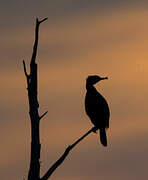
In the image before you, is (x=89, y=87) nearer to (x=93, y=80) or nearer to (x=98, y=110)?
(x=93, y=80)

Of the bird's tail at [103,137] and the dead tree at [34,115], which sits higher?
the dead tree at [34,115]

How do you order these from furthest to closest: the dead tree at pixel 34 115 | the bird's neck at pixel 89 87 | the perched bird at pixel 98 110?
the bird's neck at pixel 89 87 → the perched bird at pixel 98 110 → the dead tree at pixel 34 115

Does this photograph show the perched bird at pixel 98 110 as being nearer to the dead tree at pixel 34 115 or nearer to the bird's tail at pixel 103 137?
the bird's tail at pixel 103 137

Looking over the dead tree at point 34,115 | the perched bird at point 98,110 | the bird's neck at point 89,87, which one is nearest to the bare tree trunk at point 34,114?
the dead tree at point 34,115

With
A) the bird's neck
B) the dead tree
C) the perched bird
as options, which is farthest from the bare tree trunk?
the bird's neck

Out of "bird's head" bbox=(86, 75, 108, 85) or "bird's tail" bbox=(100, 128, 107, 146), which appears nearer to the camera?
"bird's tail" bbox=(100, 128, 107, 146)

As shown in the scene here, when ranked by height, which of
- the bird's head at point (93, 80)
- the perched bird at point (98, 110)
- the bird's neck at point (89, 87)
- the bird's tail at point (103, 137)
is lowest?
the bird's tail at point (103, 137)

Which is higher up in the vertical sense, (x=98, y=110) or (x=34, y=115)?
(x=34, y=115)

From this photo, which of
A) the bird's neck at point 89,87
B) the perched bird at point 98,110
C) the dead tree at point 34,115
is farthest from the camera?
the bird's neck at point 89,87

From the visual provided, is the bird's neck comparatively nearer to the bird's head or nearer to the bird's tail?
the bird's head

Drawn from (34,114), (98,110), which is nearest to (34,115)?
(34,114)

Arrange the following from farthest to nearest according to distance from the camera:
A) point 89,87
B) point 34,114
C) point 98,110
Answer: point 89,87, point 98,110, point 34,114

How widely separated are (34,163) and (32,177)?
31cm

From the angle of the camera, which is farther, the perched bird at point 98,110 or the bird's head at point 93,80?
the bird's head at point 93,80
